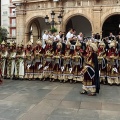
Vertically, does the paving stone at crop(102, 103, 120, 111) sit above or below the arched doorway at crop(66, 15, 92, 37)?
below

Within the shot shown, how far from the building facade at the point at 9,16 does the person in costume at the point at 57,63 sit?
53.8m

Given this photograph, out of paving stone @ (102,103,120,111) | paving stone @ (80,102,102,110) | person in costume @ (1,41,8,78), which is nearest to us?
paving stone @ (102,103,120,111)

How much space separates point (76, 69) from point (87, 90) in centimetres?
245

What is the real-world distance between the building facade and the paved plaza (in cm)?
5585

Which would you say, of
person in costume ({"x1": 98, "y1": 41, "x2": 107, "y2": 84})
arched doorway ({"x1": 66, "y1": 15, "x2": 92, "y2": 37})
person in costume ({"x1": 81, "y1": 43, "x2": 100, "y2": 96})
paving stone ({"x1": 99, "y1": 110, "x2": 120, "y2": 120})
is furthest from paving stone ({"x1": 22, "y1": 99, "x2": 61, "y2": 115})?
arched doorway ({"x1": 66, "y1": 15, "x2": 92, "y2": 37})

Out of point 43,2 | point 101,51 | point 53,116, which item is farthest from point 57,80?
point 43,2

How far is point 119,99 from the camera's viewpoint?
8883 millimetres

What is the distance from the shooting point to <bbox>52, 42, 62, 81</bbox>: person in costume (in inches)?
484

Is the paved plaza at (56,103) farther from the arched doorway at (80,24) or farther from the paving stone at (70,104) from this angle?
the arched doorway at (80,24)

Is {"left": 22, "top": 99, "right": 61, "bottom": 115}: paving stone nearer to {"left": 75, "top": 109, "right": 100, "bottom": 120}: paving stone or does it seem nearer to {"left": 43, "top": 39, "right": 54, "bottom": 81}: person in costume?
{"left": 75, "top": 109, "right": 100, "bottom": 120}: paving stone

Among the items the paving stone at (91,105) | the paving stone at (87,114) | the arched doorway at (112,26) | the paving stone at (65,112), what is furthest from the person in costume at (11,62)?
the arched doorway at (112,26)

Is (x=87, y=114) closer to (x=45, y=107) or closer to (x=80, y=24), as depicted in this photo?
(x=45, y=107)

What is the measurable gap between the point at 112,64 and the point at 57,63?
8.13ft

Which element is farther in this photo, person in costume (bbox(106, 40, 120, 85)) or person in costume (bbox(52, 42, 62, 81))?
person in costume (bbox(52, 42, 62, 81))
